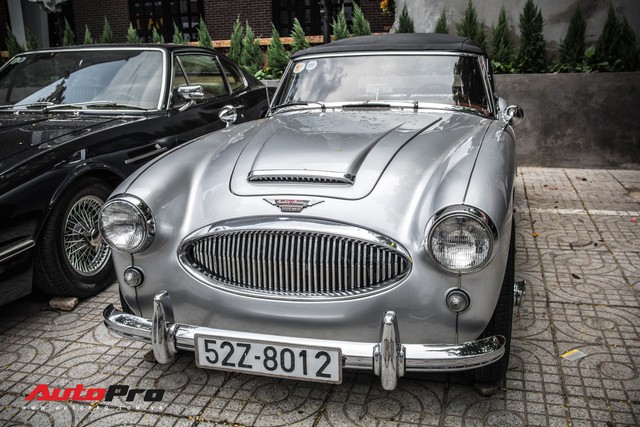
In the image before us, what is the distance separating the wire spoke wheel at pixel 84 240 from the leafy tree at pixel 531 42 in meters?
6.67

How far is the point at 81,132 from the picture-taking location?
421 centimetres

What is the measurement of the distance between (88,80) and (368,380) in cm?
351

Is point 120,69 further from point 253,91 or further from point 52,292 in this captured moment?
point 52,292

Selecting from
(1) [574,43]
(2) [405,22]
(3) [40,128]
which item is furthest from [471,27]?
(3) [40,128]

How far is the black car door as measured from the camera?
503 centimetres

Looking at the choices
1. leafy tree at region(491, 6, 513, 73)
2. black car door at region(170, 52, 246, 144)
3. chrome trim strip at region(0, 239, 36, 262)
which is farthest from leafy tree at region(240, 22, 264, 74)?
chrome trim strip at region(0, 239, 36, 262)

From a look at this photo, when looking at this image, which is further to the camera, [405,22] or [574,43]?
[405,22]

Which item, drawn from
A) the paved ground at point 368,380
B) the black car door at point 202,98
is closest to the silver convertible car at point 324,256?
the paved ground at point 368,380

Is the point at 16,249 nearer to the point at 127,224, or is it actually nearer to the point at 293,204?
the point at 127,224

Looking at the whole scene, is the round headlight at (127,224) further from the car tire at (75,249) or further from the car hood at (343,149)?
the car tire at (75,249)

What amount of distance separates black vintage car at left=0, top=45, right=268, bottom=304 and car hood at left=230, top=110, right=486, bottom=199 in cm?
127

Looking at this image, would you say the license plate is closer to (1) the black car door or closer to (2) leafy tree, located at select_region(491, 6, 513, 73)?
(1) the black car door

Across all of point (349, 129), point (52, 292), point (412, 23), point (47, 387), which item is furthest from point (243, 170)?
point (412, 23)

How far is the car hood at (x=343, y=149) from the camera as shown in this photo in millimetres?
2756
